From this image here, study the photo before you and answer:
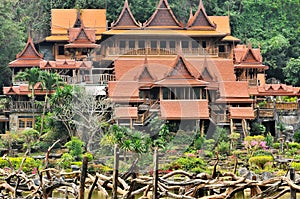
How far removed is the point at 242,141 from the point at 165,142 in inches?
159

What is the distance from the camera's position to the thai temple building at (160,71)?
34.4 meters

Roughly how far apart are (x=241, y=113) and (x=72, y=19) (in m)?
15.3

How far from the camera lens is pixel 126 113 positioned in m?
33.4

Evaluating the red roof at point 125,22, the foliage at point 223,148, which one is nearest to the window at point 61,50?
the red roof at point 125,22

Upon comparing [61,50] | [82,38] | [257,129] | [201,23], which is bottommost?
[257,129]

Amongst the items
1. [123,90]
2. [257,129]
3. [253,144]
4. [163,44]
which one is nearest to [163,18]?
[163,44]

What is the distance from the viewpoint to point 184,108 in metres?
34.1

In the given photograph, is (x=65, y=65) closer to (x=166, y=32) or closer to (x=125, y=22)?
(x=125, y=22)

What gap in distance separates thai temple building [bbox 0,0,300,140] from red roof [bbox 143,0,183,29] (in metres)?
0.05

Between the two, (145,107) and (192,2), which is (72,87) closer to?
(145,107)

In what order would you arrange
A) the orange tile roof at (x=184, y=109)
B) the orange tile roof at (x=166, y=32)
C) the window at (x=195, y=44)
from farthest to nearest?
the window at (x=195, y=44) → the orange tile roof at (x=166, y=32) → the orange tile roof at (x=184, y=109)

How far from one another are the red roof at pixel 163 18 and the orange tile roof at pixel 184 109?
8310mm

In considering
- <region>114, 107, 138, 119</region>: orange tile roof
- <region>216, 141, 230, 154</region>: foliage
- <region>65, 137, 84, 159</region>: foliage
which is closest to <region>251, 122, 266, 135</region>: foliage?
<region>216, 141, 230, 154</region>: foliage

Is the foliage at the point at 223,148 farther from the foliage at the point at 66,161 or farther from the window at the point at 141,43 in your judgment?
the window at the point at 141,43
